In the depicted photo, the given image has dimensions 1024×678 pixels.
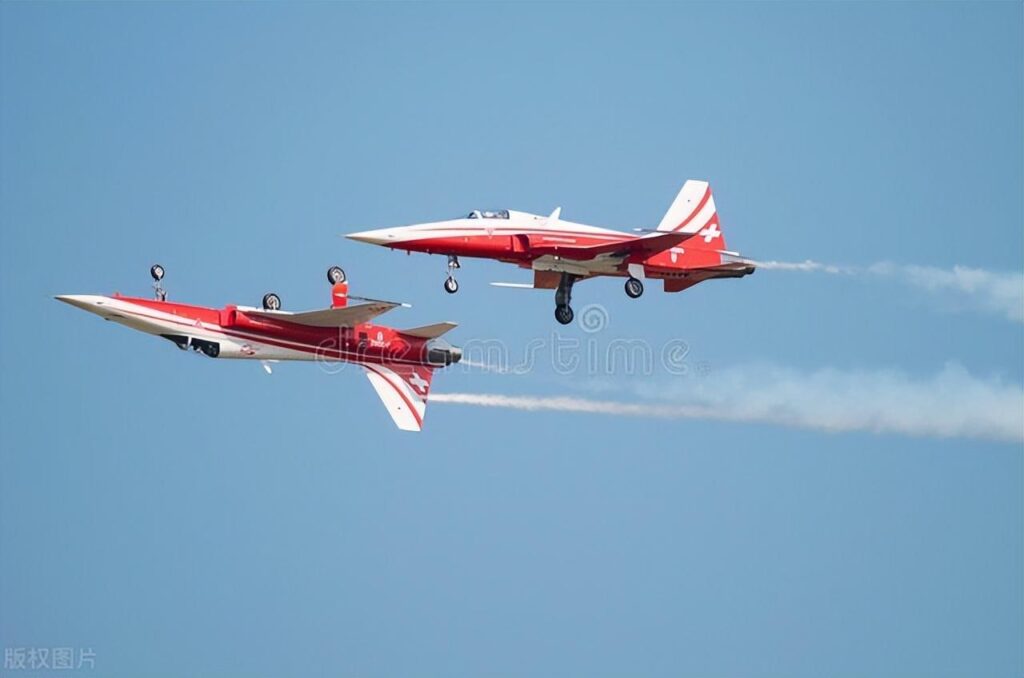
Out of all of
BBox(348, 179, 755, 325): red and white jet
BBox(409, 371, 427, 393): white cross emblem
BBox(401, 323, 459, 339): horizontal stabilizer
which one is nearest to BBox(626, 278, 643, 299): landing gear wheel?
BBox(348, 179, 755, 325): red and white jet

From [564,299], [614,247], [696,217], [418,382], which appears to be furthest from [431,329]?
[696,217]

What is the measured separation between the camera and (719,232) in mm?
102125

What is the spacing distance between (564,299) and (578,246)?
2.20 metres

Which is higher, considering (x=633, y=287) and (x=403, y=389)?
(x=633, y=287)

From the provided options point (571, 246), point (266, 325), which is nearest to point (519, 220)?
point (571, 246)

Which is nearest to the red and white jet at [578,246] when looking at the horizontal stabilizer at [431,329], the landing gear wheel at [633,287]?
the landing gear wheel at [633,287]

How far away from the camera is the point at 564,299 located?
101 meters

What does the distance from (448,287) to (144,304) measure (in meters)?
8.61

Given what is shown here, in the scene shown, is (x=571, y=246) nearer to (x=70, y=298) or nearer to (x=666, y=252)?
(x=666, y=252)

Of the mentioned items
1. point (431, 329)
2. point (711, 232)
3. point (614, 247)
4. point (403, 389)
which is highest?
point (711, 232)

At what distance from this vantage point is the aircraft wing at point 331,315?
97.8 metres

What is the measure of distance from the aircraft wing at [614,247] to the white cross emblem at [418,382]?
4.98m

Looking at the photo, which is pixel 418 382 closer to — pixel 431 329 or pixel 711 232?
pixel 431 329

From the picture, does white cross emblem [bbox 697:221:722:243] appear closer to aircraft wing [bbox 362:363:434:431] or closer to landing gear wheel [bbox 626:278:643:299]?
landing gear wheel [bbox 626:278:643:299]
